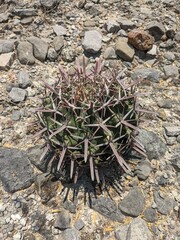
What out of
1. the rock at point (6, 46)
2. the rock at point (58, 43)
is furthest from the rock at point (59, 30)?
the rock at point (6, 46)

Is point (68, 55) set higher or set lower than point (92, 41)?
lower

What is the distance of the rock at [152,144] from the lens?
9.02ft

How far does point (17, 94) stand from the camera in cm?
310

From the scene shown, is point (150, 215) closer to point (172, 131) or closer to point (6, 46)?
point (172, 131)

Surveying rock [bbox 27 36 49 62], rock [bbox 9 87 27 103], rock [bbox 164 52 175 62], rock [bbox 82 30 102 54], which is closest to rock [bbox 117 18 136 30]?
rock [bbox 82 30 102 54]

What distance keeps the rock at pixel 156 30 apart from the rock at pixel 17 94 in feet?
5.70

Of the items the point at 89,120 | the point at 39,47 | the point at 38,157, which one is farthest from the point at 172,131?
the point at 39,47

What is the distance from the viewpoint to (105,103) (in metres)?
2.08

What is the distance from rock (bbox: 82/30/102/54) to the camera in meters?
3.56

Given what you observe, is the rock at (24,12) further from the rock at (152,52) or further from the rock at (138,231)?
the rock at (138,231)

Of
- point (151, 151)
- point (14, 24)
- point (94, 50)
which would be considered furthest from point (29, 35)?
point (151, 151)

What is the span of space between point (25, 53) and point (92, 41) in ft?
2.53

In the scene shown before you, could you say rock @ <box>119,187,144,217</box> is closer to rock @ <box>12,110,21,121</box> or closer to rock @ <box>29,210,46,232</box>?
rock @ <box>29,210,46,232</box>

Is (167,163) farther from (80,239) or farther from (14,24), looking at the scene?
(14,24)
